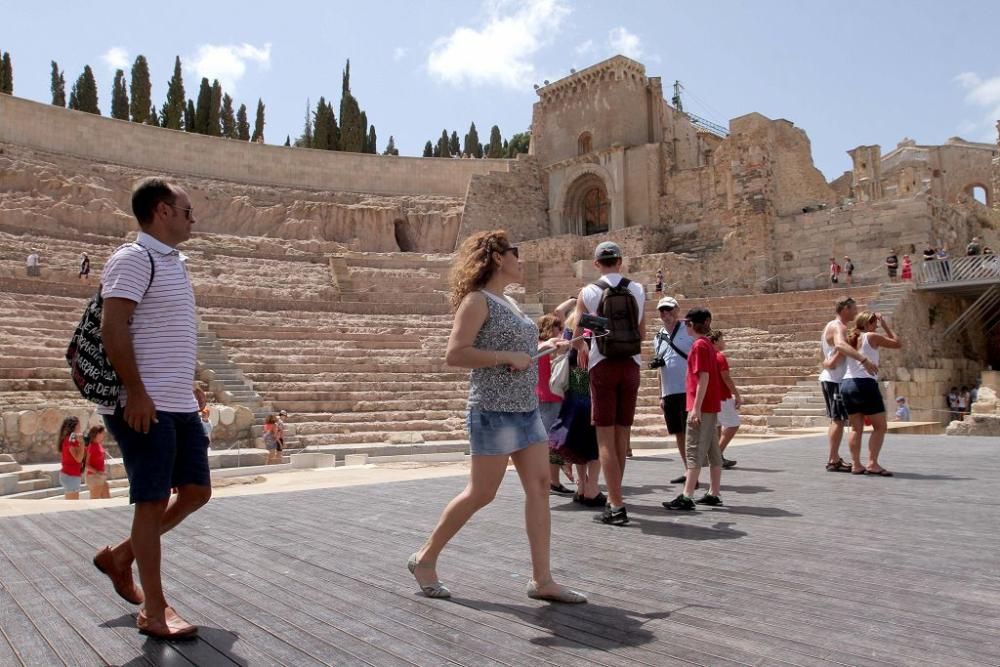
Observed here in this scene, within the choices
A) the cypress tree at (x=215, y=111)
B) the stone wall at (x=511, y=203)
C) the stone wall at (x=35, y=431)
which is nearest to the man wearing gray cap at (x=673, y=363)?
the stone wall at (x=35, y=431)

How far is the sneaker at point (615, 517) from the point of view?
4.21 metres

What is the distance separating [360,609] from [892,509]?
334cm

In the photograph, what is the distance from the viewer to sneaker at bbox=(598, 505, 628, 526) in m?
4.21

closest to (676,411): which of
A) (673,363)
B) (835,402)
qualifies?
(673,363)

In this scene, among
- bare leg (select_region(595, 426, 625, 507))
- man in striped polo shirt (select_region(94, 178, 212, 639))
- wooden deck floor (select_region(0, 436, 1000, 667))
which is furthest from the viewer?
bare leg (select_region(595, 426, 625, 507))

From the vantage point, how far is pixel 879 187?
34.3 m

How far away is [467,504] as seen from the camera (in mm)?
2924

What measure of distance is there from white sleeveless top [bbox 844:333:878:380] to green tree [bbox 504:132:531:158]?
5314 centimetres

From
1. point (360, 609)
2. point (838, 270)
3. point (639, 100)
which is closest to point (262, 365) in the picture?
point (360, 609)

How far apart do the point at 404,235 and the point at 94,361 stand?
3399 centimetres

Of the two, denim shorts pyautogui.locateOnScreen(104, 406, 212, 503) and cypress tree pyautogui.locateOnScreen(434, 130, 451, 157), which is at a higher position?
cypress tree pyautogui.locateOnScreen(434, 130, 451, 157)

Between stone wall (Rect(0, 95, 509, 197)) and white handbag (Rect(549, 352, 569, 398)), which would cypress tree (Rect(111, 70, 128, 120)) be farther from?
white handbag (Rect(549, 352, 569, 398))

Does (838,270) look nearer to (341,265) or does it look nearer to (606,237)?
(606,237)

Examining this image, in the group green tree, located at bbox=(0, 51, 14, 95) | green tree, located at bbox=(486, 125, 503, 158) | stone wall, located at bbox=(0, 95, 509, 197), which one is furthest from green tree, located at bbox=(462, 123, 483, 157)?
green tree, located at bbox=(0, 51, 14, 95)
